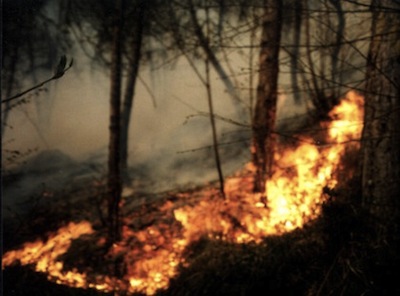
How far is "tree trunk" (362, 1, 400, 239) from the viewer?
6.05 m

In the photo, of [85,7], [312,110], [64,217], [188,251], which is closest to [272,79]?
[312,110]

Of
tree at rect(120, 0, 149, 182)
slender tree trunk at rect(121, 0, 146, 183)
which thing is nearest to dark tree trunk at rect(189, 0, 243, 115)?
tree at rect(120, 0, 149, 182)

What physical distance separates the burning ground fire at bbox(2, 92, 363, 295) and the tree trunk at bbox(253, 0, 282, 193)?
0.43 meters

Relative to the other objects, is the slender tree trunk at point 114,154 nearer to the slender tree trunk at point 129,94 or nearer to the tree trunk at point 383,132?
the slender tree trunk at point 129,94

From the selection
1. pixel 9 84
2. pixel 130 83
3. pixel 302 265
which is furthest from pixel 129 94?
pixel 302 265

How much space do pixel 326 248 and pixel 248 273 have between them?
4.46 feet

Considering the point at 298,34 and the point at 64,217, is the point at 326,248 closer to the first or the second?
the point at 64,217

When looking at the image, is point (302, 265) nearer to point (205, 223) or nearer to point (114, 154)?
point (205, 223)

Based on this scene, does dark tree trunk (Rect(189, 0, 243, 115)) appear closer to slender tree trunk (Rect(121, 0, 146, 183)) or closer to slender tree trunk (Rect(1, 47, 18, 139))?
slender tree trunk (Rect(121, 0, 146, 183))

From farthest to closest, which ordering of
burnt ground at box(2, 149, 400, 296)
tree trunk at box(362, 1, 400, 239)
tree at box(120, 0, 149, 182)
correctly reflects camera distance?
tree at box(120, 0, 149, 182) → tree trunk at box(362, 1, 400, 239) → burnt ground at box(2, 149, 400, 296)

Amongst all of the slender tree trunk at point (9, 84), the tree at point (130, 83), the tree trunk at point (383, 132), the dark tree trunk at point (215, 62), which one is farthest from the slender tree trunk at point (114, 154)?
the tree trunk at point (383, 132)

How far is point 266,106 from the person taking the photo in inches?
330

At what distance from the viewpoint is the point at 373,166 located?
650 cm

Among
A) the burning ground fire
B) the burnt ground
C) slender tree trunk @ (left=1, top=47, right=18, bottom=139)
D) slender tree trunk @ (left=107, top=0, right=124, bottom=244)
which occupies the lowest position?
the burnt ground
